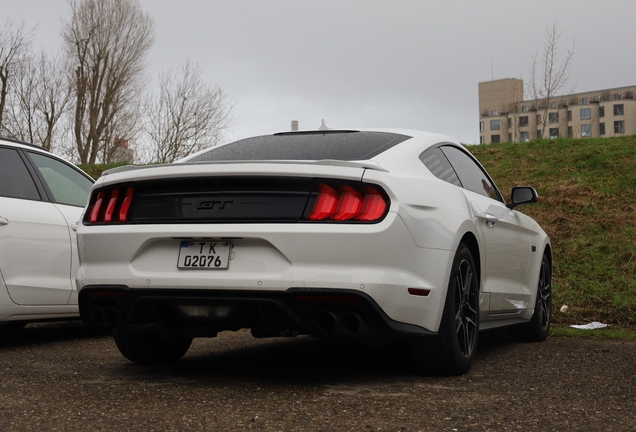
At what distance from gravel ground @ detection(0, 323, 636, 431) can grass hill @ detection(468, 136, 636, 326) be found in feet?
10.1

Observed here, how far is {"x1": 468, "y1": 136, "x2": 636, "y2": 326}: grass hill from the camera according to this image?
31.0 ft

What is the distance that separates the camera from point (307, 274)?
13.6ft

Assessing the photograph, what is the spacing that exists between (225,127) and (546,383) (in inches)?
1279

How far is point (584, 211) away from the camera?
41.6 feet

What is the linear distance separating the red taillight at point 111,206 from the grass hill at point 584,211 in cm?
556

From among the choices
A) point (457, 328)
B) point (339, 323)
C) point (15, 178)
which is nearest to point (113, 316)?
point (339, 323)

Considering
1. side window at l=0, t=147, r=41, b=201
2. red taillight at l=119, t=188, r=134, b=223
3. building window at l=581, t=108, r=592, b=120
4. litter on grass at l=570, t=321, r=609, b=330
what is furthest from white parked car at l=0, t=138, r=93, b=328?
building window at l=581, t=108, r=592, b=120

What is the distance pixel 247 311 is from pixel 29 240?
108 inches

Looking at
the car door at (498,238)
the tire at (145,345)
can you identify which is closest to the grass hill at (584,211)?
the car door at (498,238)

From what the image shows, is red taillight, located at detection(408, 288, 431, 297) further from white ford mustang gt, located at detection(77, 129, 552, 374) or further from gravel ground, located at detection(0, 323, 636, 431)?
gravel ground, located at detection(0, 323, 636, 431)

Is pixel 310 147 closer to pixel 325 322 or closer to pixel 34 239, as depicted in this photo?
pixel 325 322

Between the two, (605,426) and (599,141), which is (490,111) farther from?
(605,426)

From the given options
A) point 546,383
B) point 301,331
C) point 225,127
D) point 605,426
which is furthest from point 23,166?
point 225,127

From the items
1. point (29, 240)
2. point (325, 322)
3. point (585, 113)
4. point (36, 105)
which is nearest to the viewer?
point (325, 322)
